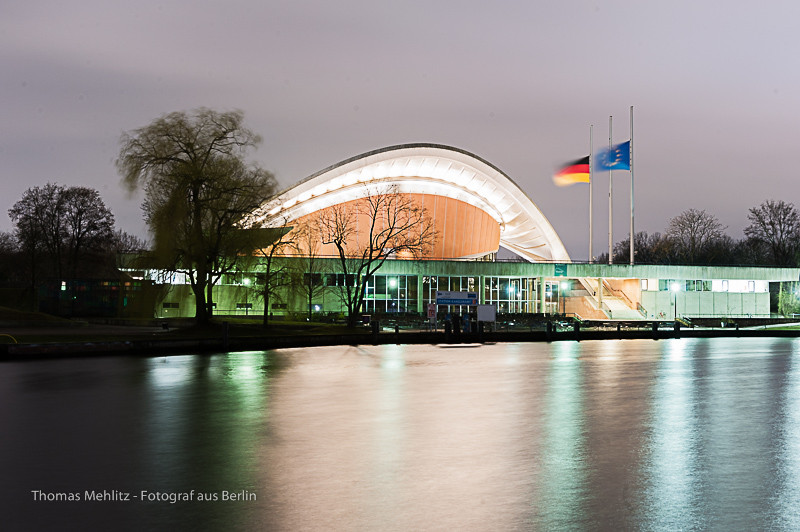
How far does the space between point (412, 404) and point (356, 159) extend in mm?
56855

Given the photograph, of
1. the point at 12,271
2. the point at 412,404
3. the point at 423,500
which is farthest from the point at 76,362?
the point at 12,271

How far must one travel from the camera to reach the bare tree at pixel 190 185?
113ft

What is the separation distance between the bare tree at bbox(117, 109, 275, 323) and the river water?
15.8 m

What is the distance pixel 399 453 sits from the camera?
31.4 ft

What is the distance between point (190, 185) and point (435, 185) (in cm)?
4308

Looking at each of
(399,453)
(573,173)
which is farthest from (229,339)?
(573,173)

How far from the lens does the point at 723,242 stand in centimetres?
10256

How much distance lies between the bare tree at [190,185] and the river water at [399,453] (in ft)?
51.9

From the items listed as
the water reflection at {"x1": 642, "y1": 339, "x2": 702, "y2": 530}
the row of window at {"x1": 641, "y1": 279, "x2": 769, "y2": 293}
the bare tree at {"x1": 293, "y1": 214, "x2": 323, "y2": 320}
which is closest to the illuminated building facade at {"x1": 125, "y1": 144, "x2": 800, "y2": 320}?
the row of window at {"x1": 641, "y1": 279, "x2": 769, "y2": 293}

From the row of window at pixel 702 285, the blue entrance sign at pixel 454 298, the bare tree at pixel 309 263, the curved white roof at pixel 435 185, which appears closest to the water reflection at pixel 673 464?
the blue entrance sign at pixel 454 298

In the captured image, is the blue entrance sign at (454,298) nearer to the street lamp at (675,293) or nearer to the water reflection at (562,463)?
the water reflection at (562,463)

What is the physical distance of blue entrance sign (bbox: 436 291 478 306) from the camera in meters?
41.5

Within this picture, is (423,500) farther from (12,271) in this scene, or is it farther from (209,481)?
(12,271)

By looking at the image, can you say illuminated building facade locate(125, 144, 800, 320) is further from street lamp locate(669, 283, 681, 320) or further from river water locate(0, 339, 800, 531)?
river water locate(0, 339, 800, 531)
